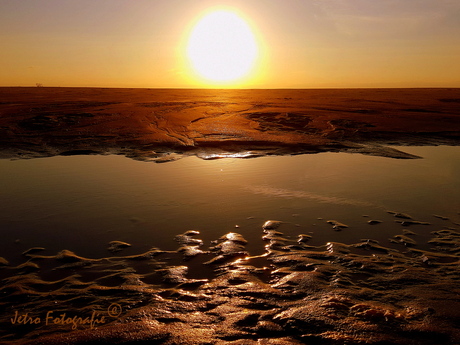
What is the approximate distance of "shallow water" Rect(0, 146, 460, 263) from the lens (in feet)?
19.8

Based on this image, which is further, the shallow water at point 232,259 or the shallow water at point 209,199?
the shallow water at point 209,199

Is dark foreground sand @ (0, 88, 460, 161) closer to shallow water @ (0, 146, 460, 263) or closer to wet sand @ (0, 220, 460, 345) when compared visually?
shallow water @ (0, 146, 460, 263)

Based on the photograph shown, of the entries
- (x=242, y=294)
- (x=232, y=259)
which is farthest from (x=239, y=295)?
(x=232, y=259)

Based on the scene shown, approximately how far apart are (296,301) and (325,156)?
907 centimetres

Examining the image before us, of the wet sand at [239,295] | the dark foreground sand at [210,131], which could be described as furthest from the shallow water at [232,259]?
the dark foreground sand at [210,131]

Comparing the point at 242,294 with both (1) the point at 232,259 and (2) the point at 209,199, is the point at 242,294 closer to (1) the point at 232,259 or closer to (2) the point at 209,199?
(1) the point at 232,259

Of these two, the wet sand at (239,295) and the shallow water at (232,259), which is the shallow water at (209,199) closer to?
the shallow water at (232,259)

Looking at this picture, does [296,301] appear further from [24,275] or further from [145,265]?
[24,275]

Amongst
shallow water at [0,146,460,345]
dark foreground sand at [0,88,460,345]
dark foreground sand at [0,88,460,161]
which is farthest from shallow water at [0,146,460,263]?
dark foreground sand at [0,88,460,161]

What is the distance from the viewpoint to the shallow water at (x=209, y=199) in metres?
6.02

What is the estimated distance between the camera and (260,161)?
1172 cm

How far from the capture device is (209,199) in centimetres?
786

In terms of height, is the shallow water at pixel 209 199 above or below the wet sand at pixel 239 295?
above

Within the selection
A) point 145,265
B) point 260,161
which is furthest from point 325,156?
point 145,265
